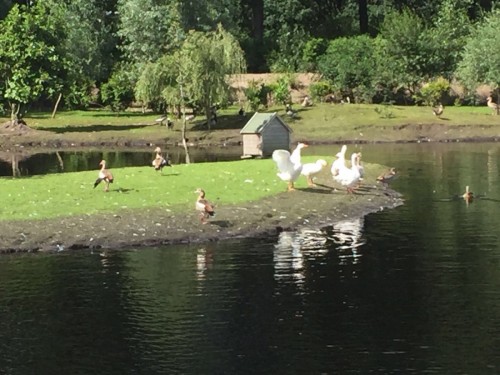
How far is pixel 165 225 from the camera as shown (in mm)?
43125

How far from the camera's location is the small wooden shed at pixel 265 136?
241 feet

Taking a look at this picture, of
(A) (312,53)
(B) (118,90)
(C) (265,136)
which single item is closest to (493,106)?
(A) (312,53)

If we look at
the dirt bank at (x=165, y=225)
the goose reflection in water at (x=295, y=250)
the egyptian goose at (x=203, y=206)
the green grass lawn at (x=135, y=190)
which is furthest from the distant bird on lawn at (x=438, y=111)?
the egyptian goose at (x=203, y=206)

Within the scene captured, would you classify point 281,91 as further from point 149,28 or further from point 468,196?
point 468,196

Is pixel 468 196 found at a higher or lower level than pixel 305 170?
lower

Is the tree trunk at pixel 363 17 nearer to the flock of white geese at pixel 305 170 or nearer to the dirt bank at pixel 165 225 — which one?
the flock of white geese at pixel 305 170

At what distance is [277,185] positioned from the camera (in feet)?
172

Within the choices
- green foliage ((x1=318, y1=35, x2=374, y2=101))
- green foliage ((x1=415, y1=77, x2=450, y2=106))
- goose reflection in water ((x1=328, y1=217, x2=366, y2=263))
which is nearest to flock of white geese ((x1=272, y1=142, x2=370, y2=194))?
goose reflection in water ((x1=328, y1=217, x2=366, y2=263))

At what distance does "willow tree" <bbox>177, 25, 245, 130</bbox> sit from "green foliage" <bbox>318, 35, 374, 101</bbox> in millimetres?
21637

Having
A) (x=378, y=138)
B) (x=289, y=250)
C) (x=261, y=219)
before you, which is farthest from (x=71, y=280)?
(x=378, y=138)

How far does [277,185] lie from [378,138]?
41.9 metres

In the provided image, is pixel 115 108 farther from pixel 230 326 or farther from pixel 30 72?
pixel 230 326

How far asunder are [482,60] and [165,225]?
64.7m

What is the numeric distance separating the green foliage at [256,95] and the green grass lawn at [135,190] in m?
45.8
